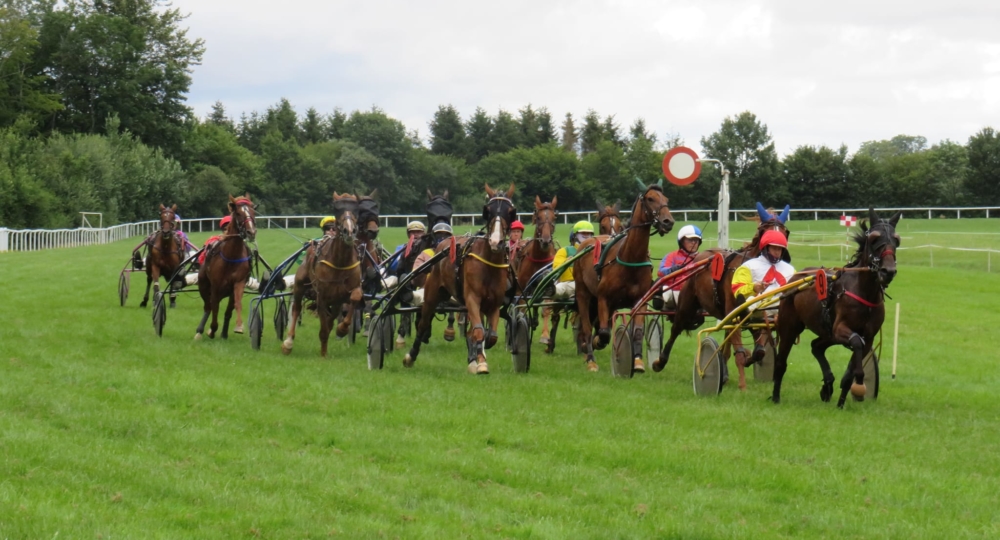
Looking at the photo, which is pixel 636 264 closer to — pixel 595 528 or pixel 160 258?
pixel 595 528

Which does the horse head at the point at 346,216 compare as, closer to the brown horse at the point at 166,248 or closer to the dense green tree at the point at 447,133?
the brown horse at the point at 166,248

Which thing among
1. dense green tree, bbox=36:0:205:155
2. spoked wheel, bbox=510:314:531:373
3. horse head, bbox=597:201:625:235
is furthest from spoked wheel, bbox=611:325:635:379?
dense green tree, bbox=36:0:205:155

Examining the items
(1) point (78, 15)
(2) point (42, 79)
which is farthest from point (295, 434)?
(1) point (78, 15)

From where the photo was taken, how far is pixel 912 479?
7656mm

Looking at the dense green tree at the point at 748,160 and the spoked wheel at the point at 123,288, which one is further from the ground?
the dense green tree at the point at 748,160

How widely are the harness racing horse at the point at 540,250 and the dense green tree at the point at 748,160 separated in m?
48.0

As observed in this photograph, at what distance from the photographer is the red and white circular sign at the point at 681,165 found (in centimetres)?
1547

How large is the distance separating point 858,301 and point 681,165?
574 centimetres

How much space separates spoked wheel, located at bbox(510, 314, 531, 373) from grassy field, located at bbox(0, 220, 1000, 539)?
0.26 metres

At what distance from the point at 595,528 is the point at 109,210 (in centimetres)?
5419

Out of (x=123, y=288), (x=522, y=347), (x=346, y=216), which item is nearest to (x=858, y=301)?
(x=522, y=347)

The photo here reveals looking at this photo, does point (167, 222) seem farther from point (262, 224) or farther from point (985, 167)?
point (985, 167)

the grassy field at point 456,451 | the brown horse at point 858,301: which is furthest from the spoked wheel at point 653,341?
the brown horse at point 858,301

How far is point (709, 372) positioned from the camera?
11594 mm
